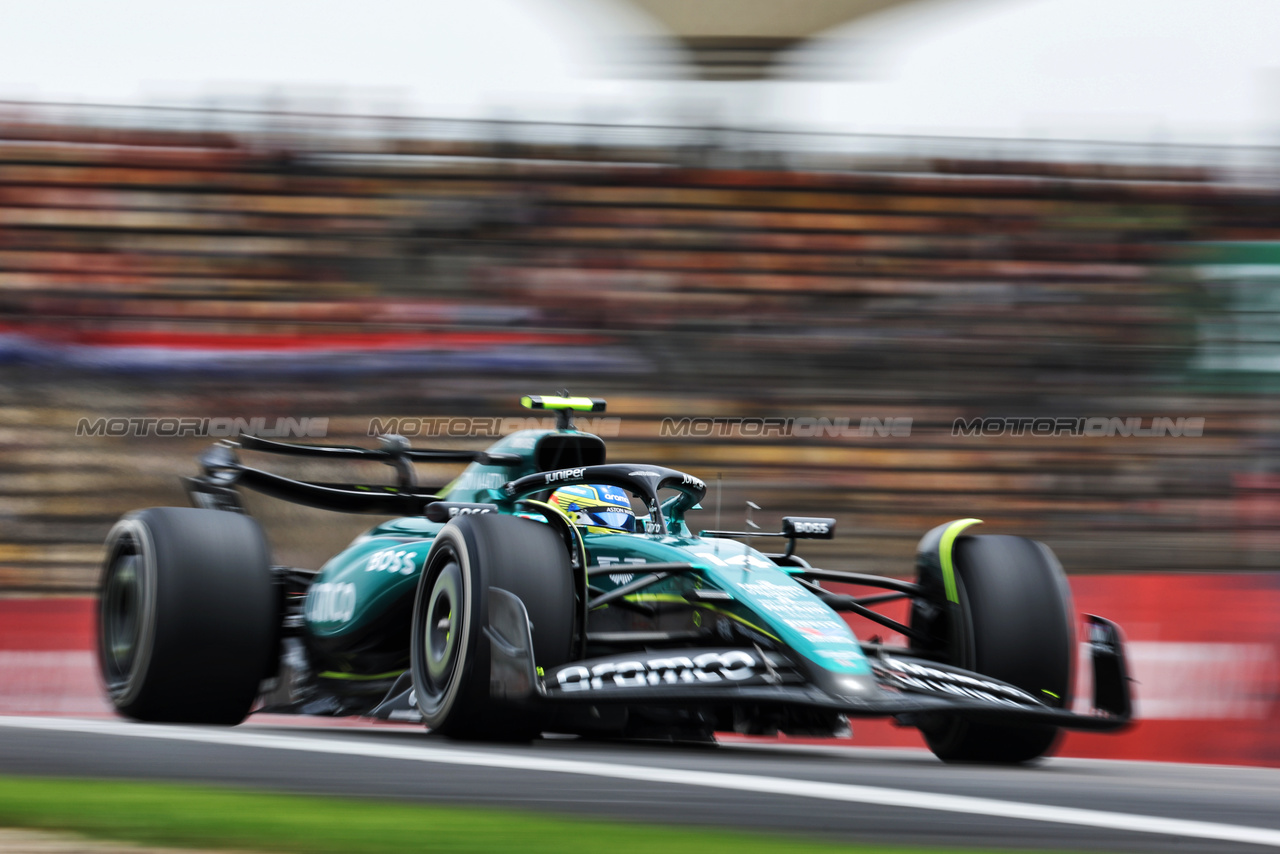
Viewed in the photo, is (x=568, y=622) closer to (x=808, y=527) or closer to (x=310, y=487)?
(x=808, y=527)

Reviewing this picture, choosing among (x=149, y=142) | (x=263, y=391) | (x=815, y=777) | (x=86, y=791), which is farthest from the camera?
(x=149, y=142)

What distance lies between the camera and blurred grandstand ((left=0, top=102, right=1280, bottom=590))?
38.5ft

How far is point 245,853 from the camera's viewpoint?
115 inches

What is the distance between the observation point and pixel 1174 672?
26.7 ft

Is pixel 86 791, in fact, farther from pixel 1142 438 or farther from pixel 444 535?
pixel 1142 438

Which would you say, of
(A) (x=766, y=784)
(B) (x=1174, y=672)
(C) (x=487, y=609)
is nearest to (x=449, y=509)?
(C) (x=487, y=609)

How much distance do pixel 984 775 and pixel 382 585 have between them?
2690 mm

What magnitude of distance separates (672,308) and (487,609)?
7.46 meters

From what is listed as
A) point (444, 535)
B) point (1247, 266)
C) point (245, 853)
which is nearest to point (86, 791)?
point (245, 853)

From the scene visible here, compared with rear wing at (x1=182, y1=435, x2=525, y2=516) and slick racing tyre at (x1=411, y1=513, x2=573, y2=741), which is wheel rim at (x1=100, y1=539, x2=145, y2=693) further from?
slick racing tyre at (x1=411, y1=513, x2=573, y2=741)
